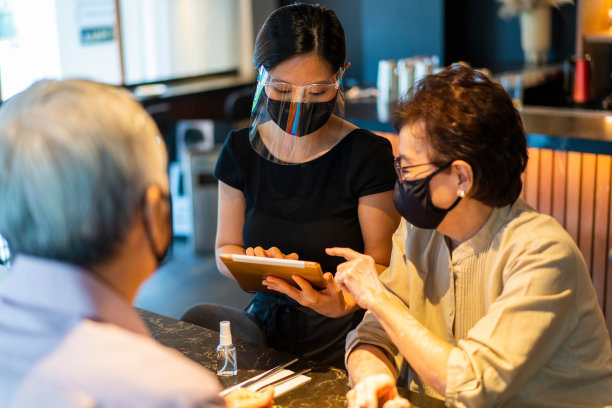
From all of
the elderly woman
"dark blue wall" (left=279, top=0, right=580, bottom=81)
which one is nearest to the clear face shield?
the elderly woman

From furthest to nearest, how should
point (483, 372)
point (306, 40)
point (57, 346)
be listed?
point (306, 40), point (483, 372), point (57, 346)

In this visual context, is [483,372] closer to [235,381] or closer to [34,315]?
[235,381]

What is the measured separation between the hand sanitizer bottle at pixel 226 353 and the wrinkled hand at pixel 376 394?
0.33m

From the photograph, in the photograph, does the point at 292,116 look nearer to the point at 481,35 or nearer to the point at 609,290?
the point at 609,290

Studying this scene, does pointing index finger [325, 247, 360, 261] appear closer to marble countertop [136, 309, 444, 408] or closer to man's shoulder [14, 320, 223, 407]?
marble countertop [136, 309, 444, 408]

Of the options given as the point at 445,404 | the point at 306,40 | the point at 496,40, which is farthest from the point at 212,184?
the point at 445,404

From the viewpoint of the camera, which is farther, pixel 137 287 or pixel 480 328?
pixel 480 328

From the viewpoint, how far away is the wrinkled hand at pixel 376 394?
4.90ft

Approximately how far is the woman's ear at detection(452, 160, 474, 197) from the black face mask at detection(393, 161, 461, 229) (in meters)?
0.03

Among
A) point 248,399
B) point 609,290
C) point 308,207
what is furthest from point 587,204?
point 248,399

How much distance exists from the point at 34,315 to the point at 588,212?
280 cm

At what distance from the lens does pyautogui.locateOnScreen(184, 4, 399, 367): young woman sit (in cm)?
195

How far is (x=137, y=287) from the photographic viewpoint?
3.34 ft

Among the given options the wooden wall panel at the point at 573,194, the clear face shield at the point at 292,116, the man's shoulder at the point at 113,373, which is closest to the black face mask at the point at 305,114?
the clear face shield at the point at 292,116
